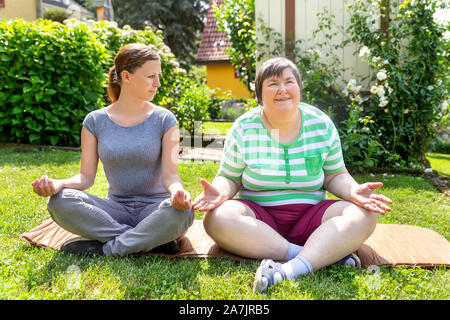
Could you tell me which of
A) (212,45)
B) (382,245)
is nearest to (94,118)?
Answer: (382,245)

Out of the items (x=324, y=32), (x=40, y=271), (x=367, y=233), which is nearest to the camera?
(x=40, y=271)

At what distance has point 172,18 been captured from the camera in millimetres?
22297

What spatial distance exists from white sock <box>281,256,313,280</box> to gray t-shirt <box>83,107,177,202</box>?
931 mm

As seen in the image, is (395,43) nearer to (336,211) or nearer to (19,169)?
(336,211)

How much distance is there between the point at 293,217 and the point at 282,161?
356 millimetres

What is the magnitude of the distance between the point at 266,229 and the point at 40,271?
1219 millimetres

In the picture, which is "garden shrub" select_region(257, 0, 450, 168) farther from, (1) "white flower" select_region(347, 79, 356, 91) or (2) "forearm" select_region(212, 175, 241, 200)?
(2) "forearm" select_region(212, 175, 241, 200)

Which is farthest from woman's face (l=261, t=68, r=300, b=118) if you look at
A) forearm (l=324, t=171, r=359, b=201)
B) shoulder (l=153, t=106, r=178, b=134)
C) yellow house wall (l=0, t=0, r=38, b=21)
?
yellow house wall (l=0, t=0, r=38, b=21)

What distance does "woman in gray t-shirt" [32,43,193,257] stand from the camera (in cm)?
224

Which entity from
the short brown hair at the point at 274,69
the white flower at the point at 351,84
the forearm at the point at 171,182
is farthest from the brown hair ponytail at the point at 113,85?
the white flower at the point at 351,84

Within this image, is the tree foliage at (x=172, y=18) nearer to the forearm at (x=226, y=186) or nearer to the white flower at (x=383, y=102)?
the white flower at (x=383, y=102)

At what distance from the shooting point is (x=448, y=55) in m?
5.10

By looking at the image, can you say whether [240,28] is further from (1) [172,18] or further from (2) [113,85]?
(1) [172,18]
